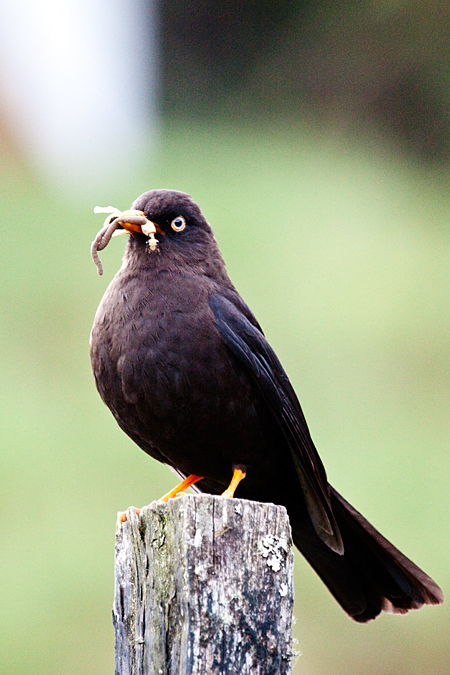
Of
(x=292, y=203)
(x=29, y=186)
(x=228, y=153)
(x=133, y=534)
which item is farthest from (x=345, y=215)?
(x=133, y=534)

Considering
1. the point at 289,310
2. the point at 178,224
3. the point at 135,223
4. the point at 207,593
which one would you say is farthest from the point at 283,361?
the point at 207,593

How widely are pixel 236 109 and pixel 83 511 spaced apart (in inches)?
343

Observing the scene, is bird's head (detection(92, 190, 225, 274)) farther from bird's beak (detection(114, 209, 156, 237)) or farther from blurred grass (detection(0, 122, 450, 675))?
blurred grass (detection(0, 122, 450, 675))

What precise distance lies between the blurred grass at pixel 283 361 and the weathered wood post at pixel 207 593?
4.72 m

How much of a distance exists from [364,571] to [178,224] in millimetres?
1953

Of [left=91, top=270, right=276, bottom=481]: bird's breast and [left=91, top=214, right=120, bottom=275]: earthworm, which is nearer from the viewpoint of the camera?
[left=91, top=270, right=276, bottom=481]: bird's breast

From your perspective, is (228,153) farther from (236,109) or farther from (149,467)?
(149,467)

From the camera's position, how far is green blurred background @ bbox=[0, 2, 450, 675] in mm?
7426

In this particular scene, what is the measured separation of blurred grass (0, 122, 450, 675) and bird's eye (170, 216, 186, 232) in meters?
4.14

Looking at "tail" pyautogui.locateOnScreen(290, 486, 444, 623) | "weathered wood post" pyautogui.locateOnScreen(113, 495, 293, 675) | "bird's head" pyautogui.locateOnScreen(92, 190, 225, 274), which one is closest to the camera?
"weathered wood post" pyautogui.locateOnScreen(113, 495, 293, 675)

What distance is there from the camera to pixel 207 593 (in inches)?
99.7

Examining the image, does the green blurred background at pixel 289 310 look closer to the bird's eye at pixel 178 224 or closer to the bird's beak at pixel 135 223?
the bird's eye at pixel 178 224

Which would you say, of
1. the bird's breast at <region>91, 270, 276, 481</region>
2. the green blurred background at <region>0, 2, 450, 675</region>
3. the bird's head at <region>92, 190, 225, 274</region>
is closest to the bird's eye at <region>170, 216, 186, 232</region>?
the bird's head at <region>92, 190, 225, 274</region>

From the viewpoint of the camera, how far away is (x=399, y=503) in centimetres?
819
